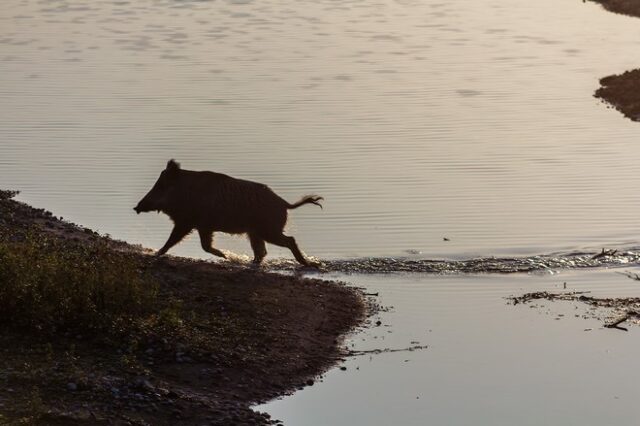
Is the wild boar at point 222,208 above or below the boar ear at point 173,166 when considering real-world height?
below

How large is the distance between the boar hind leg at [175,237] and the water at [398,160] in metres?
0.83

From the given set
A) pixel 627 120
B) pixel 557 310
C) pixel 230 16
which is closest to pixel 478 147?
pixel 627 120

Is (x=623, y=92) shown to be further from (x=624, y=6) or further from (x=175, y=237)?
(x=624, y=6)

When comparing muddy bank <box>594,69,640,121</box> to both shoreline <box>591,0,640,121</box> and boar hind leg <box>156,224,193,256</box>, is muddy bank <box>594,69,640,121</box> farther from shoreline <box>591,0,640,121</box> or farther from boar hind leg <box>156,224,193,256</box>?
boar hind leg <box>156,224,193,256</box>

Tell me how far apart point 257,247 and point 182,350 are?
394 cm

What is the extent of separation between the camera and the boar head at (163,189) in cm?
1510

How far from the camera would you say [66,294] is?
11.3 metres

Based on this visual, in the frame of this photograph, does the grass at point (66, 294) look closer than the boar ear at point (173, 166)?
Yes

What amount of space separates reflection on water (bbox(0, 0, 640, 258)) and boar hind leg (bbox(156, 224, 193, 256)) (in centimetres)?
94

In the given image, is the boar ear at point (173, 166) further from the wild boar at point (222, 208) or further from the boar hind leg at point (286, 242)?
the boar hind leg at point (286, 242)

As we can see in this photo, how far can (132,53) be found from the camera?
33.1m

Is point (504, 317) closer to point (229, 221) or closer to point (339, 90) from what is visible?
point (229, 221)

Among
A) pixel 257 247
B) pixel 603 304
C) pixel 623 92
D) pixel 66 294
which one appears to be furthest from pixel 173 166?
pixel 623 92

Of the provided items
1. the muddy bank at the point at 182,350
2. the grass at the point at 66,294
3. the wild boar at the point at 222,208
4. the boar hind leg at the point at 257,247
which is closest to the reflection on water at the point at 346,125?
the wild boar at the point at 222,208
